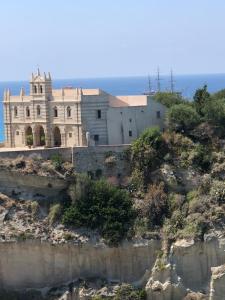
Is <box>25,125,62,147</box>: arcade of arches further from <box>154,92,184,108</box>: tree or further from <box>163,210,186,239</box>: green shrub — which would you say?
<box>163,210,186,239</box>: green shrub

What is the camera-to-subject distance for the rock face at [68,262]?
41.8m

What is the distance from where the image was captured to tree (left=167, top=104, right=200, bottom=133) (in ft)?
156

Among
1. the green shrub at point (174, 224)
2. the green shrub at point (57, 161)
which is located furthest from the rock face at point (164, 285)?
the green shrub at point (57, 161)

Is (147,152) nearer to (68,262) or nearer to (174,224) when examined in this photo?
(174,224)

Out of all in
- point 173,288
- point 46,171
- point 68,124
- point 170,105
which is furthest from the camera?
point 170,105

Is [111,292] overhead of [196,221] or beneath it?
beneath

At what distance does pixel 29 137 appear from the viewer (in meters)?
49.7

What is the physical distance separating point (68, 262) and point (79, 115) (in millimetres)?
9231

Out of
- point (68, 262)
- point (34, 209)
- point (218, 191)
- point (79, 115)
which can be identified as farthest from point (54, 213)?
point (218, 191)

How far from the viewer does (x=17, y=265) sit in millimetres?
41781

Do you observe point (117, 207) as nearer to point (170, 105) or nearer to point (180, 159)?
point (180, 159)

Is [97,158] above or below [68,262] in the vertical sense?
above

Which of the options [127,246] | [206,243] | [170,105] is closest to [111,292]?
[127,246]

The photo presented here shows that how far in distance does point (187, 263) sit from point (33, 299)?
25.9ft
